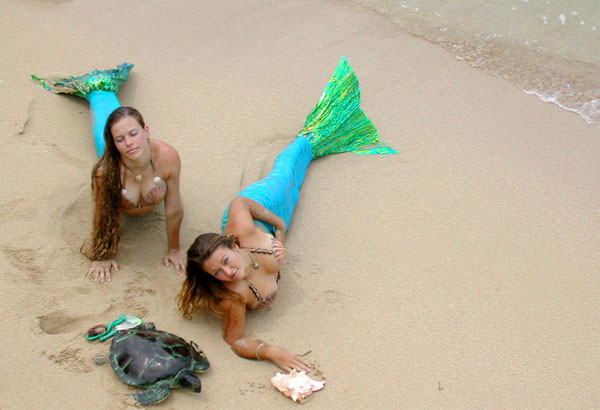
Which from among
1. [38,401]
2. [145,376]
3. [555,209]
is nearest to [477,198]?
[555,209]

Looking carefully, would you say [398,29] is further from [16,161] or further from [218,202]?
[16,161]

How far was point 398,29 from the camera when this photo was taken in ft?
18.7

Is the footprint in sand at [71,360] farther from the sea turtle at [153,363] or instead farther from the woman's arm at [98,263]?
the woman's arm at [98,263]

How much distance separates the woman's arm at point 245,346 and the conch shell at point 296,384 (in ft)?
0.20

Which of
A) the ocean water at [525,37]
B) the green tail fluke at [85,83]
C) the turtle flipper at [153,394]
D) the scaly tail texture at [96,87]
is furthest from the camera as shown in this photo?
the ocean water at [525,37]

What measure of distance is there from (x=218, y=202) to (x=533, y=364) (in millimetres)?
1942

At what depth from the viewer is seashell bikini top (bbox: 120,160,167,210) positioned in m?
3.33

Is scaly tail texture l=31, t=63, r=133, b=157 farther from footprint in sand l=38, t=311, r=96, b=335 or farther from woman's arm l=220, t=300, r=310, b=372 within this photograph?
woman's arm l=220, t=300, r=310, b=372

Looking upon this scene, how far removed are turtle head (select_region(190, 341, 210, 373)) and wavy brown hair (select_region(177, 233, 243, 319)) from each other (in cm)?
22

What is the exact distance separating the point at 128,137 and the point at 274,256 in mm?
928

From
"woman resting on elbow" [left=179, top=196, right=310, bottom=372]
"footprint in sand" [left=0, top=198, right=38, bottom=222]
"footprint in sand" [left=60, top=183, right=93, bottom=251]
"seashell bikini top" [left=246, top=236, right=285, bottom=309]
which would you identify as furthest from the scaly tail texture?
"seashell bikini top" [left=246, top=236, right=285, bottom=309]

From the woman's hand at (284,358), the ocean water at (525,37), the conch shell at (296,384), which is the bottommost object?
the conch shell at (296,384)

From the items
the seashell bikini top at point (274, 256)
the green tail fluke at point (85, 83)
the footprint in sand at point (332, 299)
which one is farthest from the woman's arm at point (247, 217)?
the green tail fluke at point (85, 83)

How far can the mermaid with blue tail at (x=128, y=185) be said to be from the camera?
3152 mm
